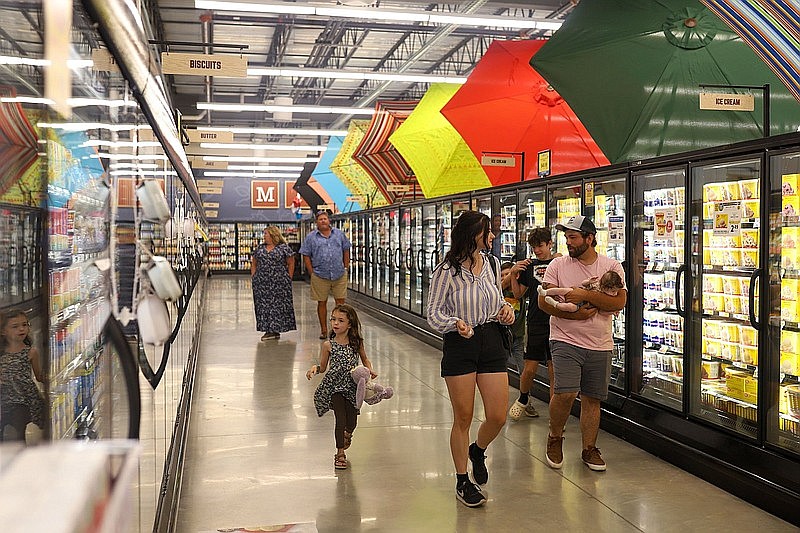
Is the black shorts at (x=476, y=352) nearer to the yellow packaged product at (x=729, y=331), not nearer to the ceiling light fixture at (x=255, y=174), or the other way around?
the yellow packaged product at (x=729, y=331)

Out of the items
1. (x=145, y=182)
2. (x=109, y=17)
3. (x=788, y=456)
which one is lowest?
(x=788, y=456)

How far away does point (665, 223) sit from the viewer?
582 cm

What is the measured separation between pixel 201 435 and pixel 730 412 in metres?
3.77

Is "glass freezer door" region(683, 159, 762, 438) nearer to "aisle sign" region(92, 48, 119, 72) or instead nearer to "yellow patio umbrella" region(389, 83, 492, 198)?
"aisle sign" region(92, 48, 119, 72)

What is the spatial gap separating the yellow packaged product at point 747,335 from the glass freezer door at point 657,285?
44cm

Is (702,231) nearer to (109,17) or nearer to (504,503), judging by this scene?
(504,503)

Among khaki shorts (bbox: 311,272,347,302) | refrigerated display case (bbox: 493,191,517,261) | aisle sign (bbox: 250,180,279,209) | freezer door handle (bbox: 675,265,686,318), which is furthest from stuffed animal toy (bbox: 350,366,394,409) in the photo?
aisle sign (bbox: 250,180,279,209)

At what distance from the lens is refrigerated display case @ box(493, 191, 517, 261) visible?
8.78 meters

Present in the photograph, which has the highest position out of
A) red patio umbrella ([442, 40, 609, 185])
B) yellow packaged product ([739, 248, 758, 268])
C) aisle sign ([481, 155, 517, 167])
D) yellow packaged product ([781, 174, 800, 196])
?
red patio umbrella ([442, 40, 609, 185])

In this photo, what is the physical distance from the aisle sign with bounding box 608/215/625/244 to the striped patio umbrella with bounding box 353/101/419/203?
9288mm

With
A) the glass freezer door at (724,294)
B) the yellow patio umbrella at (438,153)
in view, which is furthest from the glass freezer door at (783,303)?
the yellow patio umbrella at (438,153)

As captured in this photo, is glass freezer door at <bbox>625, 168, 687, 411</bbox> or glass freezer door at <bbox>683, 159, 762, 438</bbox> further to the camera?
glass freezer door at <bbox>625, 168, 687, 411</bbox>

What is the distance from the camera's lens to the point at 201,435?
6230 millimetres

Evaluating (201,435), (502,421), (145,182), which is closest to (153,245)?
(145,182)
